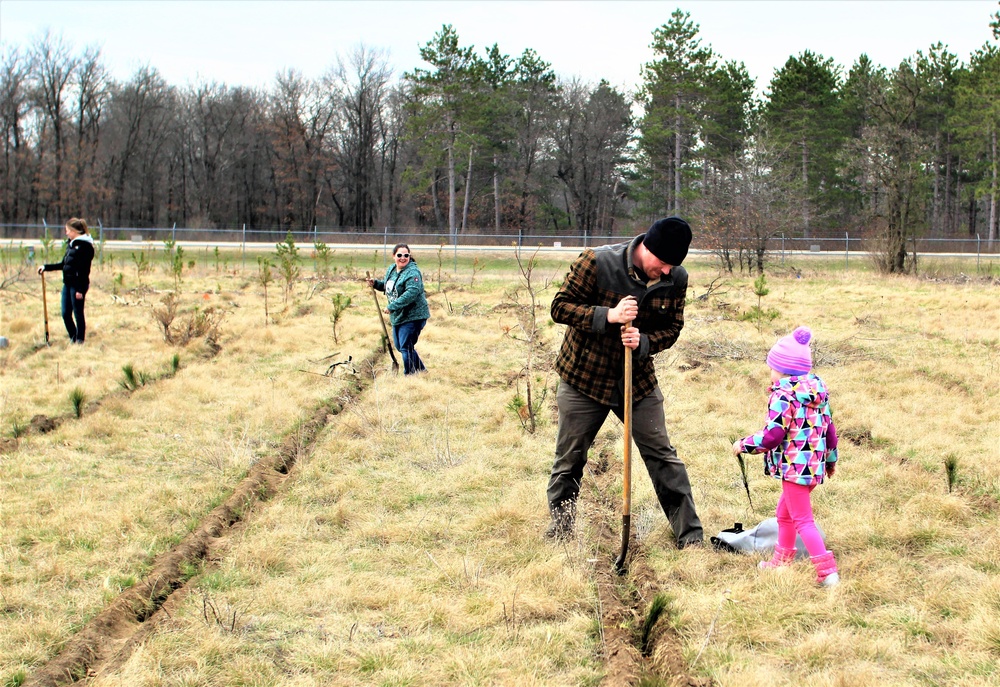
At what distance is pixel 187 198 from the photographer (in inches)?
2170

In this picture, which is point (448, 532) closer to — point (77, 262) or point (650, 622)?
point (650, 622)

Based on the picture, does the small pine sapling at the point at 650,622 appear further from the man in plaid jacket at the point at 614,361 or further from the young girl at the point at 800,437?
the man in plaid jacket at the point at 614,361

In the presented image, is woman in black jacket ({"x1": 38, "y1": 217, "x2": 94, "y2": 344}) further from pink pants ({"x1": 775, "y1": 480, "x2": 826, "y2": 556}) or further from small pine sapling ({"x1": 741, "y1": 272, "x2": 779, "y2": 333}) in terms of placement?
pink pants ({"x1": 775, "y1": 480, "x2": 826, "y2": 556})

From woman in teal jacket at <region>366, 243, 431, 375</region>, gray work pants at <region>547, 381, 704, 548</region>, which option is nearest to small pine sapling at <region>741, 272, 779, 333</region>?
woman in teal jacket at <region>366, 243, 431, 375</region>

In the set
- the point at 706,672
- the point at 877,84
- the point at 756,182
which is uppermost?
the point at 877,84

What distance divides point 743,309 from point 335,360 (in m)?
7.68

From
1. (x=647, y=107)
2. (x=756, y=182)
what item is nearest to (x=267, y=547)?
(x=756, y=182)

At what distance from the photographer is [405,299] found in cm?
889

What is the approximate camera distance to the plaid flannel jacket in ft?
14.5

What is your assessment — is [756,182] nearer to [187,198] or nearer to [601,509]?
[601,509]

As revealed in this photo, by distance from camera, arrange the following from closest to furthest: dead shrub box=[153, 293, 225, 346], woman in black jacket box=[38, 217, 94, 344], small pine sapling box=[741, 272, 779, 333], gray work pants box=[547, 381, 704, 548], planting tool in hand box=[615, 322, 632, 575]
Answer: planting tool in hand box=[615, 322, 632, 575] < gray work pants box=[547, 381, 704, 548] < woman in black jacket box=[38, 217, 94, 344] < dead shrub box=[153, 293, 225, 346] < small pine sapling box=[741, 272, 779, 333]

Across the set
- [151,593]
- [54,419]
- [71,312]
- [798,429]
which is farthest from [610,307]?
[71,312]

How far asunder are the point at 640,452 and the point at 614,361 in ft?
1.85

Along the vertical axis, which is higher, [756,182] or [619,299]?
[756,182]
